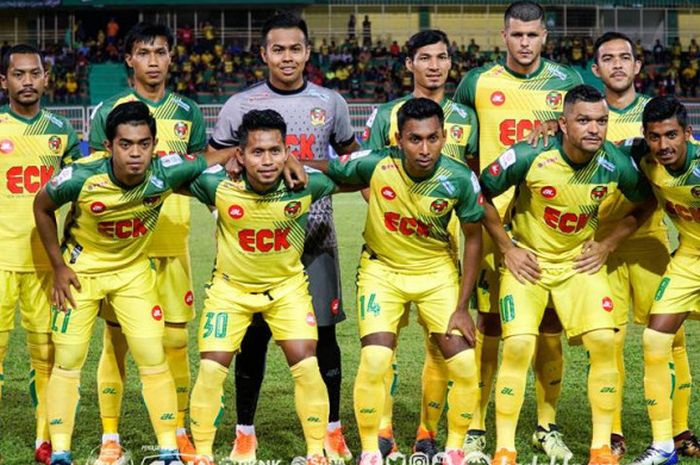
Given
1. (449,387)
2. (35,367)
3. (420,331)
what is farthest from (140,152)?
(420,331)

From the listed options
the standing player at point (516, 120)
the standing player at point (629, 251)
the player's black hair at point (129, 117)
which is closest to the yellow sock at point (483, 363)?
the standing player at point (516, 120)

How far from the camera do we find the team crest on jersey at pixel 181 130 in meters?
6.77

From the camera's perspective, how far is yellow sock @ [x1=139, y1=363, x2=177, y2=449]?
622cm

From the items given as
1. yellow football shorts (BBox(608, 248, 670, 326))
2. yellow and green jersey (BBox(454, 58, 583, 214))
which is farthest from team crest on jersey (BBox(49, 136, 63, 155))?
yellow football shorts (BBox(608, 248, 670, 326))

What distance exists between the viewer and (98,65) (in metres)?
37.7

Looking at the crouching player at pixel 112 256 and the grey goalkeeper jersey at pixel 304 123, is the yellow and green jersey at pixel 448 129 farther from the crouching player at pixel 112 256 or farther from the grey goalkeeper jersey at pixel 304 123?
the crouching player at pixel 112 256

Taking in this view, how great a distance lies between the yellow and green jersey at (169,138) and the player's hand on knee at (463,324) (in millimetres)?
1745

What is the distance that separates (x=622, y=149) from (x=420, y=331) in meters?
4.86

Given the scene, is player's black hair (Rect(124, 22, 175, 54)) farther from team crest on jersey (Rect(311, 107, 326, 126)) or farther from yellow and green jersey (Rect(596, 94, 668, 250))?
yellow and green jersey (Rect(596, 94, 668, 250))

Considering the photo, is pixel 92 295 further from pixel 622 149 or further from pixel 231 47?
pixel 231 47

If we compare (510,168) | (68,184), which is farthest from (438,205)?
(68,184)

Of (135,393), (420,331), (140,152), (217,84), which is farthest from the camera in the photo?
(217,84)

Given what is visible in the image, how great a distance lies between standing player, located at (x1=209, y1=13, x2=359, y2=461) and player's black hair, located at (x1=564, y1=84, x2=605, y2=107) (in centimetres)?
146

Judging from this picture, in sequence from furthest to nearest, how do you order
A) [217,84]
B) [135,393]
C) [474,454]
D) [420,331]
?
1. [217,84]
2. [420,331]
3. [135,393]
4. [474,454]
